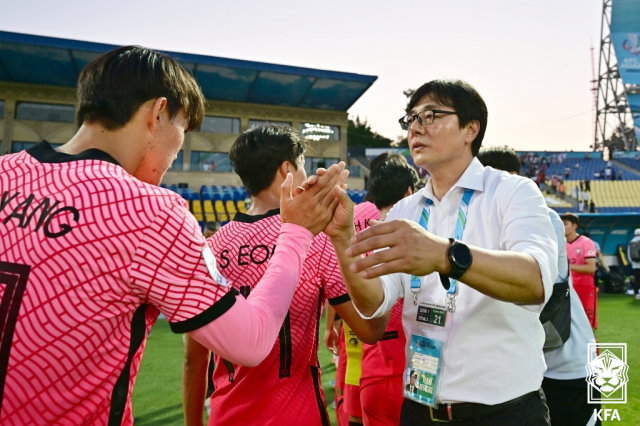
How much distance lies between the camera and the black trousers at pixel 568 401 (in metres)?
2.61

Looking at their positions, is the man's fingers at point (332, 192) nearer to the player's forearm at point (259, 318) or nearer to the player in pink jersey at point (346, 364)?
the player's forearm at point (259, 318)

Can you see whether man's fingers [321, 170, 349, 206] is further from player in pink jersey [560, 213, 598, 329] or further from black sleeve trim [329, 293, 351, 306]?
player in pink jersey [560, 213, 598, 329]

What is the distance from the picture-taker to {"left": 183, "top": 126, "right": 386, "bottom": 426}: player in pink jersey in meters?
1.79

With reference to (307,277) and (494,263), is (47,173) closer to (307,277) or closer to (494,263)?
(307,277)

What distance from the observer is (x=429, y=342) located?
5.70 feet

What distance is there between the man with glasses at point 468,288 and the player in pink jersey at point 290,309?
0.22m

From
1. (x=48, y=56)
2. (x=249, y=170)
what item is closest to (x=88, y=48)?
(x=48, y=56)

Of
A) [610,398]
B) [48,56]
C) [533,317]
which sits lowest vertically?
[610,398]

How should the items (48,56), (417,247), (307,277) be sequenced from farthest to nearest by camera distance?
(48,56) → (307,277) → (417,247)

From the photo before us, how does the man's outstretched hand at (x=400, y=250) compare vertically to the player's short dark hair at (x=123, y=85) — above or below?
below

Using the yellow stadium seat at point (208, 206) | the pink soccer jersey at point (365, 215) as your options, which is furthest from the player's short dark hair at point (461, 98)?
the yellow stadium seat at point (208, 206)

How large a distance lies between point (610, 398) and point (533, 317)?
3928 mm

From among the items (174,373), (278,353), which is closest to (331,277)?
(278,353)

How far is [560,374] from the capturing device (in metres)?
2.61
